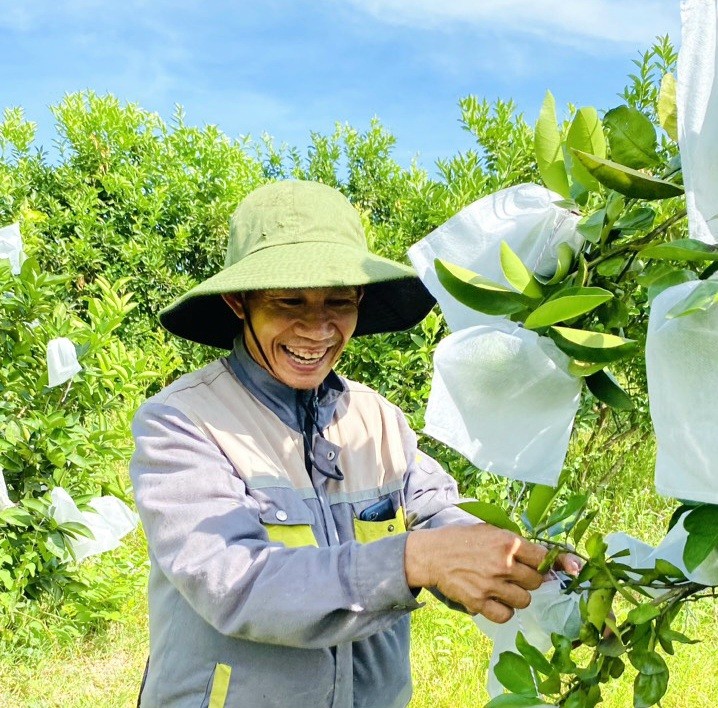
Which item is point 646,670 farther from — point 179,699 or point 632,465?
point 632,465

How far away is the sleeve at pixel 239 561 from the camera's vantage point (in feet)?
3.50

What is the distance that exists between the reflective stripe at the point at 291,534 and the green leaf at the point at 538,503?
53 centimetres

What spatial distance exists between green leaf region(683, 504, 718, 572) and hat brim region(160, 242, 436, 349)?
762 mm

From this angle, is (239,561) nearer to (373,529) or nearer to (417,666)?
(373,529)

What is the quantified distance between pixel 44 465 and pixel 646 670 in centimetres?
259

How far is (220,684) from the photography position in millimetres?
1344

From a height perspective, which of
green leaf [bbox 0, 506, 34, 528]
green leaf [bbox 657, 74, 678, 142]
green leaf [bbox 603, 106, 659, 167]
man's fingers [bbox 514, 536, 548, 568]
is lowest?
green leaf [bbox 0, 506, 34, 528]

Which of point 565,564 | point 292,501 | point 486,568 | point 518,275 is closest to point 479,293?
point 518,275

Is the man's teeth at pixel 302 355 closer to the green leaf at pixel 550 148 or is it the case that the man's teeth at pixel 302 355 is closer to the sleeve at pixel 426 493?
the sleeve at pixel 426 493

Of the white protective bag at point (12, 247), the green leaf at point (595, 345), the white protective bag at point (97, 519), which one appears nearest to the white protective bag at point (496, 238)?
the green leaf at point (595, 345)

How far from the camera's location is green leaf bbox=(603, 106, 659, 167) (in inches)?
28.3

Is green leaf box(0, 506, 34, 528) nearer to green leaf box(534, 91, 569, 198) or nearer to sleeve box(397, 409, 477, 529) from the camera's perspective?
sleeve box(397, 409, 477, 529)

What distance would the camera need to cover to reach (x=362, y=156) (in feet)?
16.3

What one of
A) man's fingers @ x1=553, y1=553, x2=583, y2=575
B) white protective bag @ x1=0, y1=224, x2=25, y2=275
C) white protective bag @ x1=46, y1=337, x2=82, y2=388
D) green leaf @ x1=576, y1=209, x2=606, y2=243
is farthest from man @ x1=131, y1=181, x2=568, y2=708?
white protective bag @ x1=0, y1=224, x2=25, y2=275
